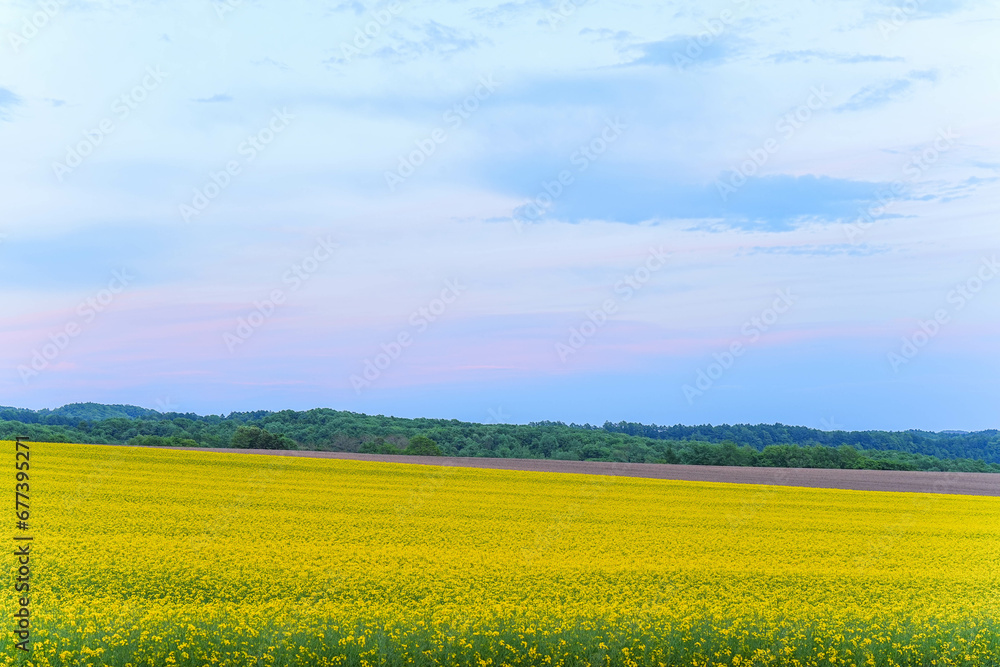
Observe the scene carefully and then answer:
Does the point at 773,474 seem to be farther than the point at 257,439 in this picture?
No

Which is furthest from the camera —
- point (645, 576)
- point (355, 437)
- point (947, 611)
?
point (355, 437)

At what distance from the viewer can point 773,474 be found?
150 feet

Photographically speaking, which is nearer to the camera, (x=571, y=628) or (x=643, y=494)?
(x=571, y=628)

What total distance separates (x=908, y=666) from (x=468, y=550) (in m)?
9.03

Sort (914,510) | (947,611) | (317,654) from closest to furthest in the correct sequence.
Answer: (317,654) < (947,611) < (914,510)

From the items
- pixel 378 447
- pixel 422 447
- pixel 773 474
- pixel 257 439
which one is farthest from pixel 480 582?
pixel 257 439

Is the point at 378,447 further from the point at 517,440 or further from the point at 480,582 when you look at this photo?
the point at 480,582

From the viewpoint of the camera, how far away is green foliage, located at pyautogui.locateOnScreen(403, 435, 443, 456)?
5616 cm

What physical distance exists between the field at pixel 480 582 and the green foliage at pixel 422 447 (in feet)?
92.7

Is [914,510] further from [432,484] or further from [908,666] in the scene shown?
[908,666]

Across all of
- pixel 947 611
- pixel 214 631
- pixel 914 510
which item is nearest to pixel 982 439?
pixel 914 510

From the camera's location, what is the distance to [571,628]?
472 inches

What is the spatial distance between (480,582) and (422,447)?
4231 cm

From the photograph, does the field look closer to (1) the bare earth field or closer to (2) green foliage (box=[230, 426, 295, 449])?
(1) the bare earth field
